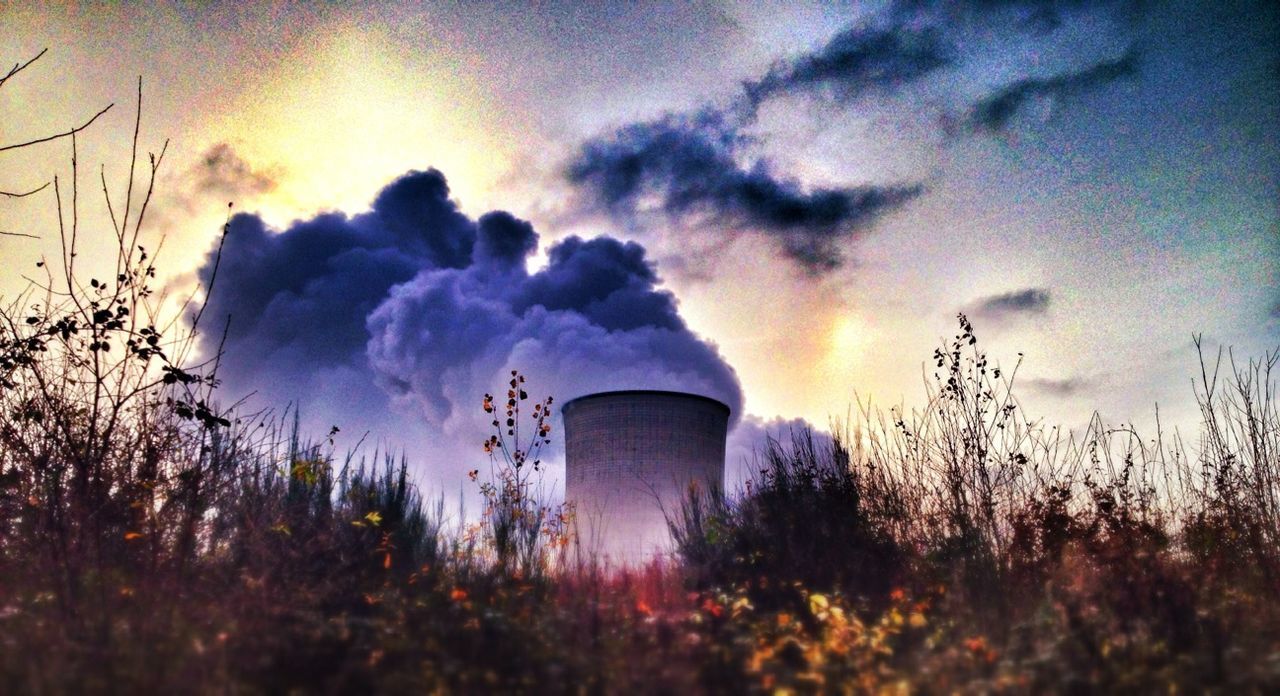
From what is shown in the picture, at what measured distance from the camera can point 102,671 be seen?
3.64m

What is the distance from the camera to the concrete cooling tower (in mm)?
9953

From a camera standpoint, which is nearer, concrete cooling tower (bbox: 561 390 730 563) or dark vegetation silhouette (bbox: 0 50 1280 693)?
dark vegetation silhouette (bbox: 0 50 1280 693)

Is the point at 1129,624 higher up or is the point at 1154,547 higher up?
the point at 1154,547

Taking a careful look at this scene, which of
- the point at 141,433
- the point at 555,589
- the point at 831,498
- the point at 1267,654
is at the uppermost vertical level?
the point at 141,433

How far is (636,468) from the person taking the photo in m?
9.96

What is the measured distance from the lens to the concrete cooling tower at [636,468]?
9953mm

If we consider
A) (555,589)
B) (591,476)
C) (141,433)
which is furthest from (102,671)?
(591,476)

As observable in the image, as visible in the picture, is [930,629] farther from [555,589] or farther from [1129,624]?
[555,589]

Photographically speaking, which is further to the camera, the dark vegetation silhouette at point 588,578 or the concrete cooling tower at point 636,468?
the concrete cooling tower at point 636,468

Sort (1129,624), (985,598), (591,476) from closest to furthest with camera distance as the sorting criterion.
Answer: (1129,624) → (985,598) → (591,476)

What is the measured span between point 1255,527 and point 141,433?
9.86m

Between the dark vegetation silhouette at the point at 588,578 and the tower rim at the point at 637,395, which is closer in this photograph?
the dark vegetation silhouette at the point at 588,578

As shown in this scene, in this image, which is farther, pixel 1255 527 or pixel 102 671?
pixel 1255 527

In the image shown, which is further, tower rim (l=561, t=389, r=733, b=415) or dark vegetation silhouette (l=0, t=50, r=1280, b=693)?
tower rim (l=561, t=389, r=733, b=415)
